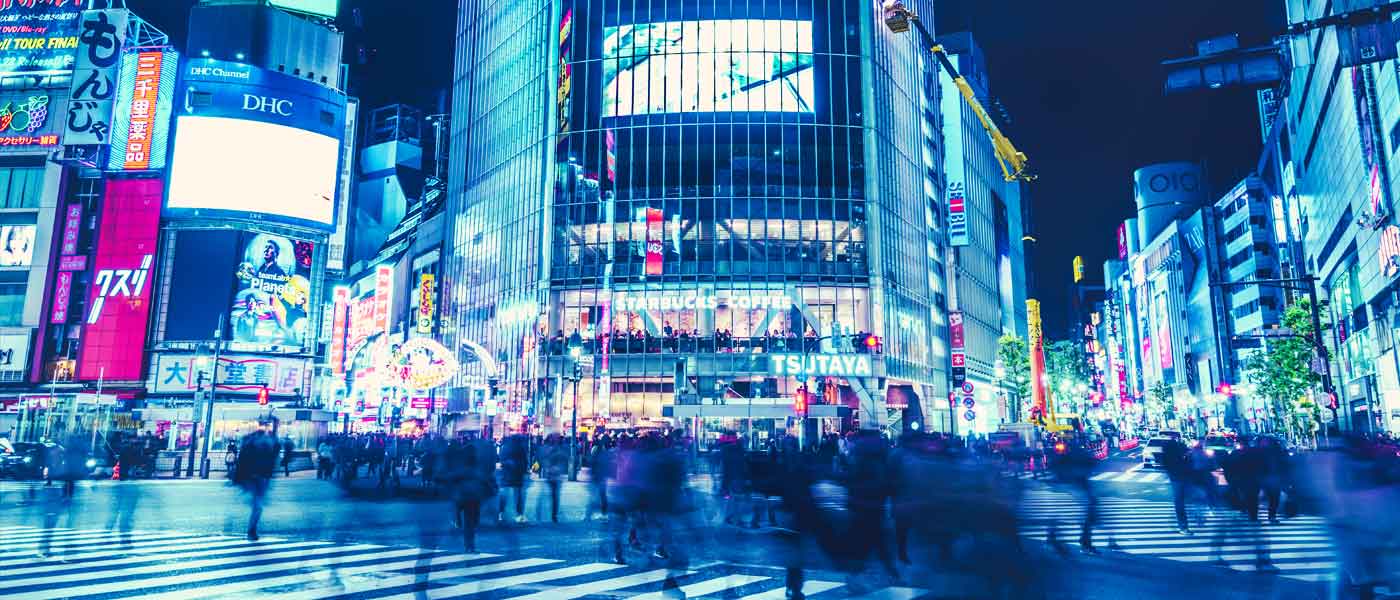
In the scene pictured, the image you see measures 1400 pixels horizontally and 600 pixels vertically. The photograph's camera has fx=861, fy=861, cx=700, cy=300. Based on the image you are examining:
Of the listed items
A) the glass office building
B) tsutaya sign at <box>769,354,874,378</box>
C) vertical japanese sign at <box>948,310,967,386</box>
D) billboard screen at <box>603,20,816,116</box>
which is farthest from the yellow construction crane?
tsutaya sign at <box>769,354,874,378</box>

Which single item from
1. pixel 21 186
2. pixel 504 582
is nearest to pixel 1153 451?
pixel 504 582

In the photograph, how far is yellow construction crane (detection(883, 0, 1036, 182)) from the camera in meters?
65.4

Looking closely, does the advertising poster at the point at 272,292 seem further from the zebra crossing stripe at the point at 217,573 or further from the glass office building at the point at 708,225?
the zebra crossing stripe at the point at 217,573

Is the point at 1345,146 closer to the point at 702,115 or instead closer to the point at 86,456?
the point at 702,115

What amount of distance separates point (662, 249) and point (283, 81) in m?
30.5

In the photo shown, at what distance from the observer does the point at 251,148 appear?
59531 millimetres

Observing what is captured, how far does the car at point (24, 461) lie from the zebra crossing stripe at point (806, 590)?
2817 cm

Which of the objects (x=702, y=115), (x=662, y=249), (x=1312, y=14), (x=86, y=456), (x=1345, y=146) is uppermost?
(x=1312, y=14)

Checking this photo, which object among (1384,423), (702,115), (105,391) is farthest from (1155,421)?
(105,391)

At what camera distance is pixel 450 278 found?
7412 centimetres

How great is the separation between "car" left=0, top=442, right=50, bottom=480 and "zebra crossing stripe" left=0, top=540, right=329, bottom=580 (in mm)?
19252

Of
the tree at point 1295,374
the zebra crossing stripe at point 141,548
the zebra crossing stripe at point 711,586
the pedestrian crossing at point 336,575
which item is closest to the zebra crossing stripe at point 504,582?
the pedestrian crossing at point 336,575

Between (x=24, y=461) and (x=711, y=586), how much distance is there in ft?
97.5

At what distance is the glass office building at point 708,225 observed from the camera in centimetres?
5525
